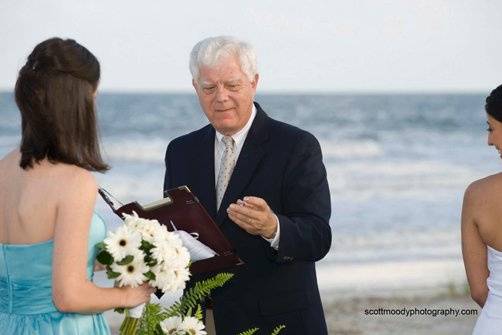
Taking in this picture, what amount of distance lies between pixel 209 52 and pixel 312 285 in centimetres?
97

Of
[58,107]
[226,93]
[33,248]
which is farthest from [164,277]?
[226,93]

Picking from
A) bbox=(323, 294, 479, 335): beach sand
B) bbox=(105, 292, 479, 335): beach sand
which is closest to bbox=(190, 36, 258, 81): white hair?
bbox=(105, 292, 479, 335): beach sand

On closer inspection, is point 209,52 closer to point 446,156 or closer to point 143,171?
point 143,171

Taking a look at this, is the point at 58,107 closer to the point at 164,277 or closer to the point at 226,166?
the point at 164,277

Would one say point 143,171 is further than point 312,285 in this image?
Yes

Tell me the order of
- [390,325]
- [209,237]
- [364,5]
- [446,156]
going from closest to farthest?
[209,237] < [390,325] < [446,156] < [364,5]

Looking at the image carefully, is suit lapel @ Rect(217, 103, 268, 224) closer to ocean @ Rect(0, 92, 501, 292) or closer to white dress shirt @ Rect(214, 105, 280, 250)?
white dress shirt @ Rect(214, 105, 280, 250)

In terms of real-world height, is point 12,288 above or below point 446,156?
above

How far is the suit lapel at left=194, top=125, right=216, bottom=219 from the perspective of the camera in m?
4.55

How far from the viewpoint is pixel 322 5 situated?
41.3 meters

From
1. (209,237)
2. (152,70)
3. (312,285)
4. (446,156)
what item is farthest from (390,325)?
(152,70)

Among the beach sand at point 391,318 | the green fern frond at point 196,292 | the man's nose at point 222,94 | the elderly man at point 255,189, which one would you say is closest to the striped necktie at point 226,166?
the elderly man at point 255,189

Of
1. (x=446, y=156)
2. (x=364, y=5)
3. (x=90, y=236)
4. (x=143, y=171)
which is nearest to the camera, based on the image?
(x=90, y=236)

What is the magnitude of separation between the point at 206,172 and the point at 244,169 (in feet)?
0.58
